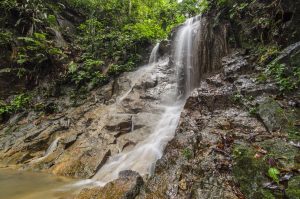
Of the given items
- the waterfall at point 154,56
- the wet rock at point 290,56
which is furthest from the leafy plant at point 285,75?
the waterfall at point 154,56

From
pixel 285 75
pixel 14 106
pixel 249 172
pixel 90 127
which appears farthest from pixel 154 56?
pixel 249 172

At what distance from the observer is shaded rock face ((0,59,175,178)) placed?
6527mm

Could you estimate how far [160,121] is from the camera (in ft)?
24.4

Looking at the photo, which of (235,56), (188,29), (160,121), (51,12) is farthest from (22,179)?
(51,12)

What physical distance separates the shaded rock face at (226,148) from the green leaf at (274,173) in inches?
2.9

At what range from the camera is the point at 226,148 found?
12.3 ft

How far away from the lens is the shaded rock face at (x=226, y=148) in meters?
3.08

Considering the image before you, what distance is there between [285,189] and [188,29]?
8242 millimetres

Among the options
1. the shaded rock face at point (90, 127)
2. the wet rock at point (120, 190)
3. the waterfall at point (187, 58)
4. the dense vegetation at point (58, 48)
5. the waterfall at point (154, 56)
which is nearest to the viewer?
the wet rock at point (120, 190)

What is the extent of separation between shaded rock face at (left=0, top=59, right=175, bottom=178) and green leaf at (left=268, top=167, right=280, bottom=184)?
13.6ft

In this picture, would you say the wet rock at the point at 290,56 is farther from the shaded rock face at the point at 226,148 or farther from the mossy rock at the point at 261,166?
the mossy rock at the point at 261,166

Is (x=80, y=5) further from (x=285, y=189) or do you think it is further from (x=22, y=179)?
(x=285, y=189)

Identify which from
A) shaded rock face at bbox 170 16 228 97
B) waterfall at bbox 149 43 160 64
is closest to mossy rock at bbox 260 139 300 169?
shaded rock face at bbox 170 16 228 97

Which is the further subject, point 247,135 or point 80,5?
point 80,5
